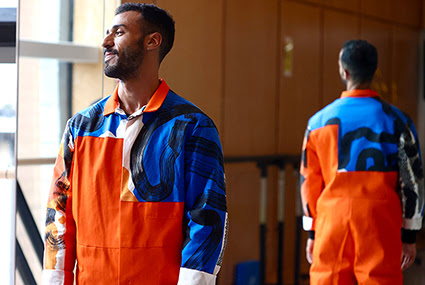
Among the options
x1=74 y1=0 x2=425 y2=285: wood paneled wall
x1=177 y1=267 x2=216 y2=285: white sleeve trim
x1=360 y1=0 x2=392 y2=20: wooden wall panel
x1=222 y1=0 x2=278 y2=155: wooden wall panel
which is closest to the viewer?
x1=177 y1=267 x2=216 y2=285: white sleeve trim

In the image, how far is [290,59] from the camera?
3.80 metres

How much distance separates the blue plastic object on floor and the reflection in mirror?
163 cm

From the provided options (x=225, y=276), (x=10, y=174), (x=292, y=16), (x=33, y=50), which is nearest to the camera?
(x=10, y=174)

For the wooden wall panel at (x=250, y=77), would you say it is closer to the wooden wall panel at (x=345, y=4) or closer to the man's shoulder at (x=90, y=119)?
the wooden wall panel at (x=345, y=4)

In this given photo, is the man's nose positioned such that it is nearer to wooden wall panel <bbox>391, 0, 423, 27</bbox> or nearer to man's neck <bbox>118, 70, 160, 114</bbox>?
man's neck <bbox>118, 70, 160, 114</bbox>

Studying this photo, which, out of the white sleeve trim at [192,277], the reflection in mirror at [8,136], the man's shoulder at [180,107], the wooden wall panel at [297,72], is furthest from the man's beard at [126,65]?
the wooden wall panel at [297,72]

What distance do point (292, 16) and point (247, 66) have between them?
1.89 ft

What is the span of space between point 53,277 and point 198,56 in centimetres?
173

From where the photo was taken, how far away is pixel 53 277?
4.66ft

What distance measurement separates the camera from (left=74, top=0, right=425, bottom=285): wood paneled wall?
9.75 ft

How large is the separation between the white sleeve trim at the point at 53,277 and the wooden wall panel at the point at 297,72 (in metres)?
2.53

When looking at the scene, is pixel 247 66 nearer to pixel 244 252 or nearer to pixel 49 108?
pixel 244 252

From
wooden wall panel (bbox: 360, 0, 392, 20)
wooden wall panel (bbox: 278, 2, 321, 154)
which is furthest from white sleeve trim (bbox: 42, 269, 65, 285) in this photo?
wooden wall panel (bbox: 360, 0, 392, 20)

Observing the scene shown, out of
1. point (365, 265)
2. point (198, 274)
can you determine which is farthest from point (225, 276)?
point (198, 274)
